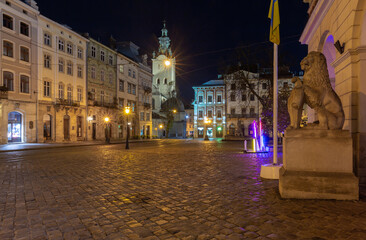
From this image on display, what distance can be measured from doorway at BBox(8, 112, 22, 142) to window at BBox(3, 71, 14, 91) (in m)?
2.76

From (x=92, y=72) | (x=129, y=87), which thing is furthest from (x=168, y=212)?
(x=129, y=87)

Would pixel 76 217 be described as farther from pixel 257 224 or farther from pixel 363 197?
pixel 363 197

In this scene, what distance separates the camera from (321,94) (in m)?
5.49

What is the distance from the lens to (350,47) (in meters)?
7.01

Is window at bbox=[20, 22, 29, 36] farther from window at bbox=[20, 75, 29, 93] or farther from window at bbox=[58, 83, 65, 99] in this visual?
window at bbox=[58, 83, 65, 99]

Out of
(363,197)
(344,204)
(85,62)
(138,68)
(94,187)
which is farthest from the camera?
(138,68)

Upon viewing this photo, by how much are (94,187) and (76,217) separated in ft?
7.16

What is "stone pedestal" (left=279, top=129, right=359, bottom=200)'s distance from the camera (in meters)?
4.98

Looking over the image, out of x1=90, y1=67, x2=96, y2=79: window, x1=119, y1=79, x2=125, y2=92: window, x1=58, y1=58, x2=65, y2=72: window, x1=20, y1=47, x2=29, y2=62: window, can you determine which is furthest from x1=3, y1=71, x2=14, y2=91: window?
x1=119, y1=79, x2=125, y2=92: window

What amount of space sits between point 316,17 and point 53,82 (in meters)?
30.1

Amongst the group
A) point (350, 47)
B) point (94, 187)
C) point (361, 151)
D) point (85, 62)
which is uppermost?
point (85, 62)

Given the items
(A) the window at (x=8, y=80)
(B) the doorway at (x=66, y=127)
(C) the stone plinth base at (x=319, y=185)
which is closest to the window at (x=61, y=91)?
(B) the doorway at (x=66, y=127)

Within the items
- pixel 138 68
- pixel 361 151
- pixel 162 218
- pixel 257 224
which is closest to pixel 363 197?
pixel 361 151

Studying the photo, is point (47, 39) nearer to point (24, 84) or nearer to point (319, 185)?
point (24, 84)
